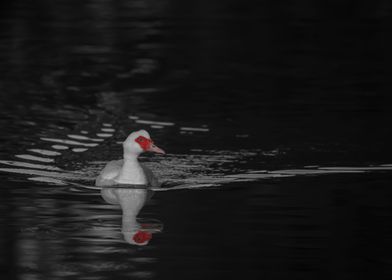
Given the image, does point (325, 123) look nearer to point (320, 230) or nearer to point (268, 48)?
point (320, 230)

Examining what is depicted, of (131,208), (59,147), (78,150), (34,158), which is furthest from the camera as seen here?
(59,147)

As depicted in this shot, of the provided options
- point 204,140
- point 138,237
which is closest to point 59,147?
point 204,140

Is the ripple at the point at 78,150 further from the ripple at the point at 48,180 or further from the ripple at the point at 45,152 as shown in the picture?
the ripple at the point at 48,180

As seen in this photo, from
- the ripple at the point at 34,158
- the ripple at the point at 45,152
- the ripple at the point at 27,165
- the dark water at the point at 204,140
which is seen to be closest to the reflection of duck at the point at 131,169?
the dark water at the point at 204,140

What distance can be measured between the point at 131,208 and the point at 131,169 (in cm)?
152

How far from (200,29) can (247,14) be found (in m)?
3.78

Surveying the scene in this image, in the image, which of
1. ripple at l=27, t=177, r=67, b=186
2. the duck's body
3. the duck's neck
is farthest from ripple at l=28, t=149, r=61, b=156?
the duck's neck

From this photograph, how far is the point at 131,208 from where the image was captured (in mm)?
16984

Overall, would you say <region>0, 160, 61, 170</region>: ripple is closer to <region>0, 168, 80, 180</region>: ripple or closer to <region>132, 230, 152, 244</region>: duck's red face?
<region>0, 168, 80, 180</region>: ripple

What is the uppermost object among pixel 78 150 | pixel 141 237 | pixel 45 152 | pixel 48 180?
pixel 78 150

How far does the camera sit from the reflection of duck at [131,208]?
1510 centimetres

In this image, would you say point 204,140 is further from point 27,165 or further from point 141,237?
point 141,237

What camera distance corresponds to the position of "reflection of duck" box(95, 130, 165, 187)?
60.3 feet

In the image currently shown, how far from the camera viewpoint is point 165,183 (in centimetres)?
1875
